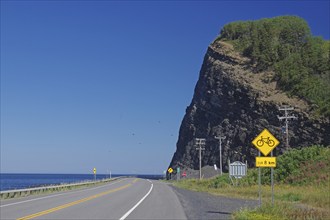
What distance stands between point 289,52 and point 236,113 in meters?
19.1

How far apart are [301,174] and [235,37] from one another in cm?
7054

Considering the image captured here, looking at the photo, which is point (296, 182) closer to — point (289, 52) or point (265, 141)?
point (265, 141)

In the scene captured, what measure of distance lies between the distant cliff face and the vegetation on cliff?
1.93 m

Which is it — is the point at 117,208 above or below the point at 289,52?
below

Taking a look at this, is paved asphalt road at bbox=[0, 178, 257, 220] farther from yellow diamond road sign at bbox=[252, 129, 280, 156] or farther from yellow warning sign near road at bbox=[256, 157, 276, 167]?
yellow diamond road sign at bbox=[252, 129, 280, 156]

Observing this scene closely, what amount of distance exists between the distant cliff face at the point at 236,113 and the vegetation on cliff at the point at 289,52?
6.33 ft

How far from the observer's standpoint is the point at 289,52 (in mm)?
93750

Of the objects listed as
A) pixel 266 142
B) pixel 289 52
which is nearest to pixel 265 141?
pixel 266 142

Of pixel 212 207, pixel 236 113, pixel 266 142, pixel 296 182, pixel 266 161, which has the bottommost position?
pixel 212 207

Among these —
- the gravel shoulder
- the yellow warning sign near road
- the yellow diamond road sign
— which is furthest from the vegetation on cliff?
the yellow warning sign near road

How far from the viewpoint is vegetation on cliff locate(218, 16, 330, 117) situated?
78.2m

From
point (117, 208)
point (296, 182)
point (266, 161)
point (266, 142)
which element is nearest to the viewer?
point (266, 161)

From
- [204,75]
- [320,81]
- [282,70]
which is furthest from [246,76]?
[204,75]

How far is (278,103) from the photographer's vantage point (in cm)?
7644
